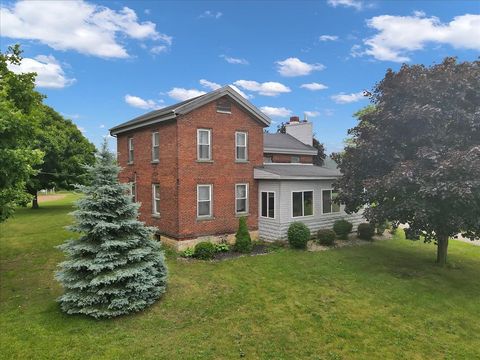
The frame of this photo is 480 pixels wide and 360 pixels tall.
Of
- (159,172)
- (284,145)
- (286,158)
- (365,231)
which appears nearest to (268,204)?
(159,172)

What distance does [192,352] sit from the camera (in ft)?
27.7

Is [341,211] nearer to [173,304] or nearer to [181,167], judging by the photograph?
[181,167]

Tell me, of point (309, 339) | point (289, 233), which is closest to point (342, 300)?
point (309, 339)

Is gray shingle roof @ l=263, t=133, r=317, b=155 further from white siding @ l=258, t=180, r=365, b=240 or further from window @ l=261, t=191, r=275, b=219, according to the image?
window @ l=261, t=191, r=275, b=219

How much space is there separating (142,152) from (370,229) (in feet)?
51.8

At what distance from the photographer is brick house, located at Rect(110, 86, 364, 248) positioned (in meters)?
17.9

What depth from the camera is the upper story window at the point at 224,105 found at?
1892 cm

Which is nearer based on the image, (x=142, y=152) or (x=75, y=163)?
(x=142, y=152)

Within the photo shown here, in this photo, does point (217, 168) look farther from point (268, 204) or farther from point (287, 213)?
point (287, 213)

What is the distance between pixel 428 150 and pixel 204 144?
11.0 meters

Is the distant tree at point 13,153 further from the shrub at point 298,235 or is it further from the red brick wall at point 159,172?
the shrub at point 298,235

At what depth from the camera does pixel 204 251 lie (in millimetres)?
16891

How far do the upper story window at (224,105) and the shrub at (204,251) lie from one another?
762 centimetres

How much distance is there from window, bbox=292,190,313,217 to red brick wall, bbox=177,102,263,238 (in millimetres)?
2411
